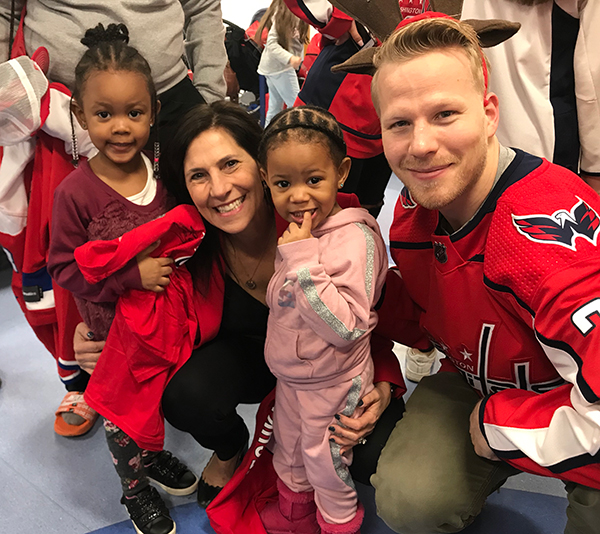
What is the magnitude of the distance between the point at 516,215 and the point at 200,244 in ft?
2.63

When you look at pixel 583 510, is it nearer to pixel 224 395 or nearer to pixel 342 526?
pixel 342 526

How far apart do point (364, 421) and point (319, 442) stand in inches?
4.5

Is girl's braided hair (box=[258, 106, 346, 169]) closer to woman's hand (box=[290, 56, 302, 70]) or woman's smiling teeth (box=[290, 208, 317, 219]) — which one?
woman's smiling teeth (box=[290, 208, 317, 219])

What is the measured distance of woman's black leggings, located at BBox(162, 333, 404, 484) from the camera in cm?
131

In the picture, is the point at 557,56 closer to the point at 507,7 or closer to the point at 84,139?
the point at 507,7

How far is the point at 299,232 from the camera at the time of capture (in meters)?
1.13

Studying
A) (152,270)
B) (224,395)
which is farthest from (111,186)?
(224,395)

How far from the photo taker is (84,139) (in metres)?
1.47

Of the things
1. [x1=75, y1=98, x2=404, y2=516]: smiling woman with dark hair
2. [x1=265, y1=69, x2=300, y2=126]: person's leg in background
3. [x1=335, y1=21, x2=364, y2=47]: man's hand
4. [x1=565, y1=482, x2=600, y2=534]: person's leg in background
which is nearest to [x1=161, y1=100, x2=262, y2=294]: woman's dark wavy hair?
[x1=75, y1=98, x2=404, y2=516]: smiling woman with dark hair

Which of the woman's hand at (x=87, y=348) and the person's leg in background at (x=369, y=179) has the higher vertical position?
the person's leg in background at (x=369, y=179)

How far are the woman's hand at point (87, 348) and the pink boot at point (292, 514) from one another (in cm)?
59

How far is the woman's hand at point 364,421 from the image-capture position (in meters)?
1.22

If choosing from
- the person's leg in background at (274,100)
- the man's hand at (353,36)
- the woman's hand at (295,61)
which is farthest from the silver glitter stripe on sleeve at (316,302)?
the person's leg in background at (274,100)

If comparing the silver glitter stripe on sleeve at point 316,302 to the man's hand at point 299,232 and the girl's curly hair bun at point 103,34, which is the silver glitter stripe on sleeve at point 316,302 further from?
the girl's curly hair bun at point 103,34
